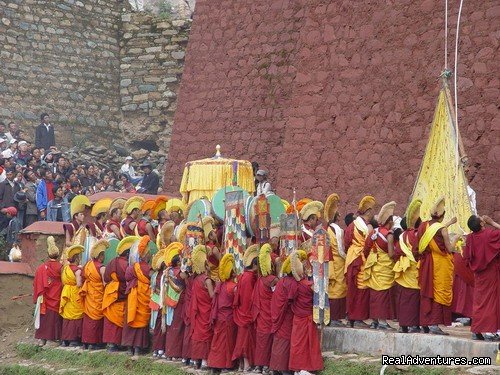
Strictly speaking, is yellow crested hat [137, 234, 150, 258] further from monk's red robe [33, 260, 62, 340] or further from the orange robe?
monk's red robe [33, 260, 62, 340]

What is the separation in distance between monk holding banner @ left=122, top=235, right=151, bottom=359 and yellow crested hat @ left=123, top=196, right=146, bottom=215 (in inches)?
51.6

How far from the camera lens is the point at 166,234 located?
15141 mm

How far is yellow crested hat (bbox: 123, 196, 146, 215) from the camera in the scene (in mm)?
16406

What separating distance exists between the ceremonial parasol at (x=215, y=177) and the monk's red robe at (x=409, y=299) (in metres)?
3.37

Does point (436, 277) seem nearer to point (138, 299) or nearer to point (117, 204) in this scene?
point (138, 299)

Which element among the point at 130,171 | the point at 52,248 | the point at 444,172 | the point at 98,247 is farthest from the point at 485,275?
the point at 130,171

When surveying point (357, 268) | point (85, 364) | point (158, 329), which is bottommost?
point (85, 364)

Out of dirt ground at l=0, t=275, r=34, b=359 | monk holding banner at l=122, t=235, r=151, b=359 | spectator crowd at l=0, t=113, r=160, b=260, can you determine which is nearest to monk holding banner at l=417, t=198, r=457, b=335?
monk holding banner at l=122, t=235, r=151, b=359

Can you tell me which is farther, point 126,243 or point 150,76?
point 150,76

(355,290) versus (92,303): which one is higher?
(355,290)

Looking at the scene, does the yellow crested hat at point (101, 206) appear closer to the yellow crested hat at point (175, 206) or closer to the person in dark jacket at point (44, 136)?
the yellow crested hat at point (175, 206)

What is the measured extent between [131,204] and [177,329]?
8.11ft

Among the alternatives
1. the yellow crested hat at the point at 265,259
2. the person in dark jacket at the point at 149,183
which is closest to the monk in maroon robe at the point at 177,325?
the yellow crested hat at the point at 265,259

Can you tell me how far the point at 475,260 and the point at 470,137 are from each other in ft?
12.1
